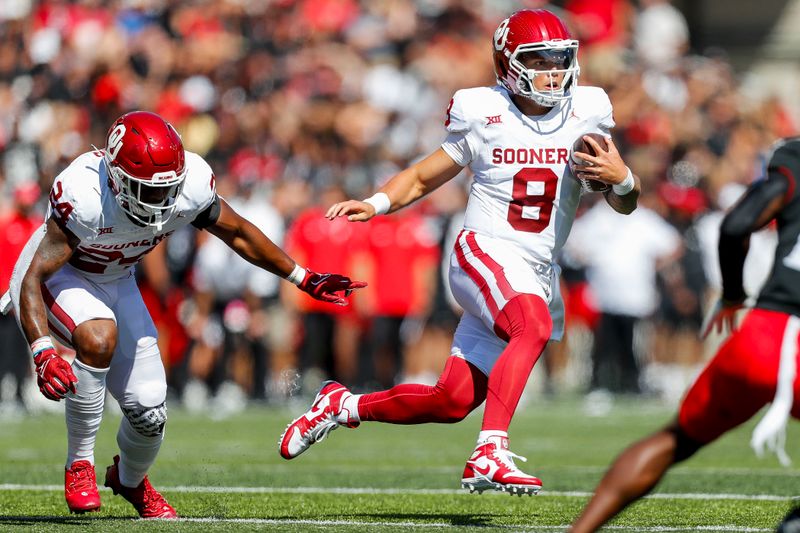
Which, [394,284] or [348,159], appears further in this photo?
[348,159]

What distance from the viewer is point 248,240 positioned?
5.87 meters

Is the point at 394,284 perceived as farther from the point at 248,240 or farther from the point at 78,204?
the point at 78,204

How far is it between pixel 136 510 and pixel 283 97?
380 inches

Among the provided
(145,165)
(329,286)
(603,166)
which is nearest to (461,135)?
(603,166)

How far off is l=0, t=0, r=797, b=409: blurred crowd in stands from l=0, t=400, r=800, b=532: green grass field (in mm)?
1882

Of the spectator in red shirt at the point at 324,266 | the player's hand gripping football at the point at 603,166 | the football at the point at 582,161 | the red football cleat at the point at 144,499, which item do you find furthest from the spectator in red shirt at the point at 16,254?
the player's hand gripping football at the point at 603,166

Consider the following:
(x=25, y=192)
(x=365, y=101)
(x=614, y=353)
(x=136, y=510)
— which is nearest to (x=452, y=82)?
(x=365, y=101)

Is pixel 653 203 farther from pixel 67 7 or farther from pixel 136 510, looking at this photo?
pixel 136 510

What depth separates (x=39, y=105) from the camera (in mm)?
14781

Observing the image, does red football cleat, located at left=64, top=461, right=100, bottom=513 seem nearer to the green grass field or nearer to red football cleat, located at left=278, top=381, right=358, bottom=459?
the green grass field

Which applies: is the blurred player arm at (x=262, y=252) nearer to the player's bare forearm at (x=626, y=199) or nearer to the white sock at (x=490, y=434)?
the white sock at (x=490, y=434)

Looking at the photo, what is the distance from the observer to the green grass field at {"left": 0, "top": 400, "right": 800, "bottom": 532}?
5582 millimetres

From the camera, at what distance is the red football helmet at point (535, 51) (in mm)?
5801

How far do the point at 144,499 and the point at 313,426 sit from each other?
777 mm
